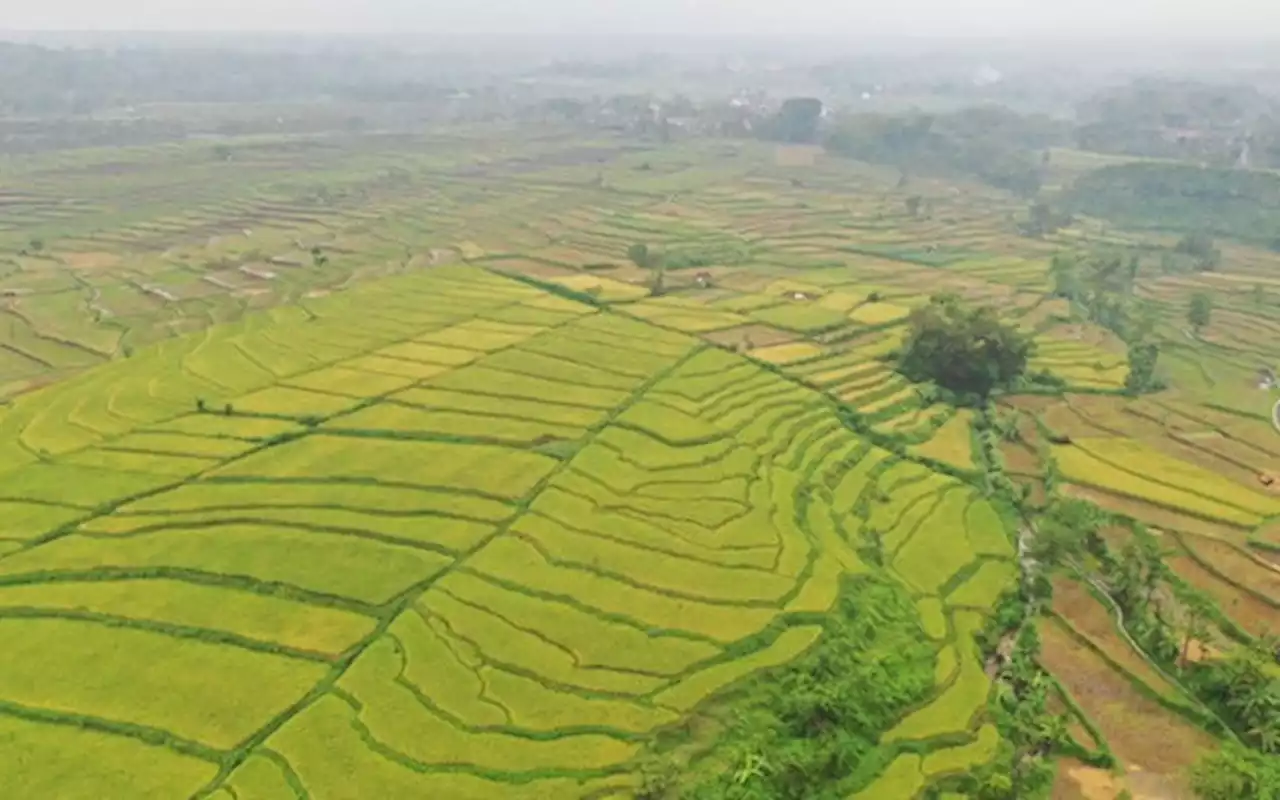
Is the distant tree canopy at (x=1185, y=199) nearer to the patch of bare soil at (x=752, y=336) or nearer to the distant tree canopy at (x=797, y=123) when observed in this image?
the distant tree canopy at (x=797, y=123)

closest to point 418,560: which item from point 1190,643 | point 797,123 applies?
point 1190,643

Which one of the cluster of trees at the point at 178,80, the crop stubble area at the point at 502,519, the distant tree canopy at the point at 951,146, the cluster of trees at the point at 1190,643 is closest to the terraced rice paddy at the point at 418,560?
the crop stubble area at the point at 502,519

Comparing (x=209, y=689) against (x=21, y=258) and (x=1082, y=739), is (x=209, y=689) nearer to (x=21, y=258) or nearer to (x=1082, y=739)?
(x=1082, y=739)

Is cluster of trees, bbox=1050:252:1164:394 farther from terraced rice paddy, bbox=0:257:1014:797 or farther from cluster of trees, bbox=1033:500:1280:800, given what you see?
terraced rice paddy, bbox=0:257:1014:797

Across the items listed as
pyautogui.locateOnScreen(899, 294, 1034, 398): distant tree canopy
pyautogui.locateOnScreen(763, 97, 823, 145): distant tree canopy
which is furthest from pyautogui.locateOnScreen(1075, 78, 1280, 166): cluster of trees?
pyautogui.locateOnScreen(899, 294, 1034, 398): distant tree canopy

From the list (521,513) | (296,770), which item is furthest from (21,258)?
(296,770)

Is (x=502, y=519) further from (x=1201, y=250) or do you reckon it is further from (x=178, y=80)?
(x=178, y=80)
